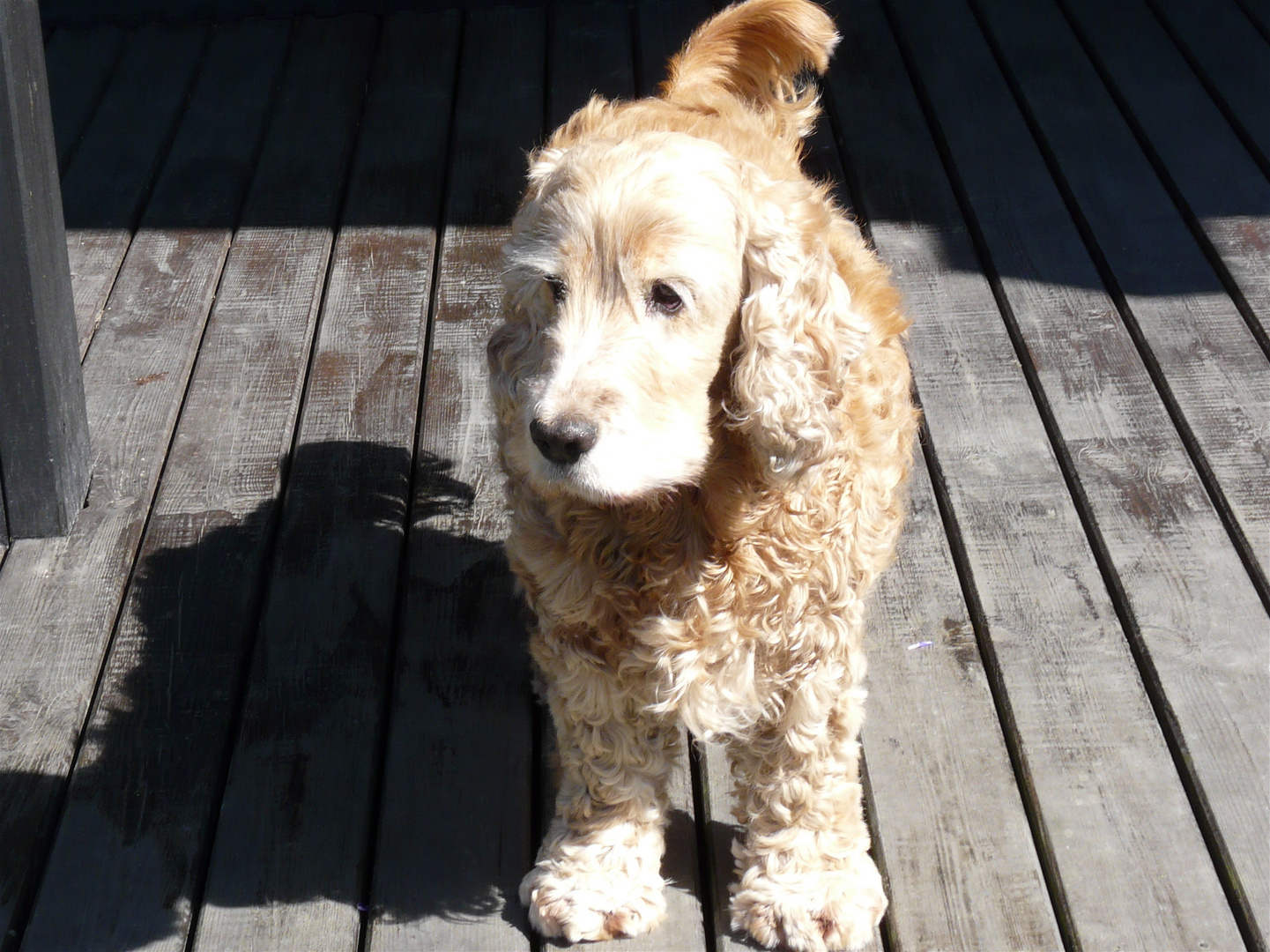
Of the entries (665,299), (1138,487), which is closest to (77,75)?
(665,299)

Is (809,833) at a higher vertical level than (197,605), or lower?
higher

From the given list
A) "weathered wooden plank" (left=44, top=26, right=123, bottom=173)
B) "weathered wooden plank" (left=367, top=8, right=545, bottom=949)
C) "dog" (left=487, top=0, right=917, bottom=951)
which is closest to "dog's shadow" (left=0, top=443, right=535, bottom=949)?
"weathered wooden plank" (left=367, top=8, right=545, bottom=949)

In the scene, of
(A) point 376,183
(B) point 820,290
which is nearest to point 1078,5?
(A) point 376,183

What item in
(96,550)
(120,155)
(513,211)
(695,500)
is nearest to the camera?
(695,500)

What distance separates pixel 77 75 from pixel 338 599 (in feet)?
9.28

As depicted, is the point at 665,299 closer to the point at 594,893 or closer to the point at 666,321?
the point at 666,321

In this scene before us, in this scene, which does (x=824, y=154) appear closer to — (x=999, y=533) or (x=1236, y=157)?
(x=1236, y=157)

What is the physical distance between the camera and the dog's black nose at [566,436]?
1537mm

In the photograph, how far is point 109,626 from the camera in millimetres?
2498

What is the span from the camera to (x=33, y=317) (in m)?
2.57

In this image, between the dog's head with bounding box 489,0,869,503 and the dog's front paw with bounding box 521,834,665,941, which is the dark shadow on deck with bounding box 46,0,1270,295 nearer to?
the dog's head with bounding box 489,0,869,503

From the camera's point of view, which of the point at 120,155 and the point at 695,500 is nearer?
the point at 695,500

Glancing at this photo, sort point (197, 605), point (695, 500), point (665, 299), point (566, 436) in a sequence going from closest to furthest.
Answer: point (566, 436), point (665, 299), point (695, 500), point (197, 605)

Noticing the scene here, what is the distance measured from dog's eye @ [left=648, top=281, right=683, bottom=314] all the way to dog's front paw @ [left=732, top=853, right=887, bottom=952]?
920 mm
